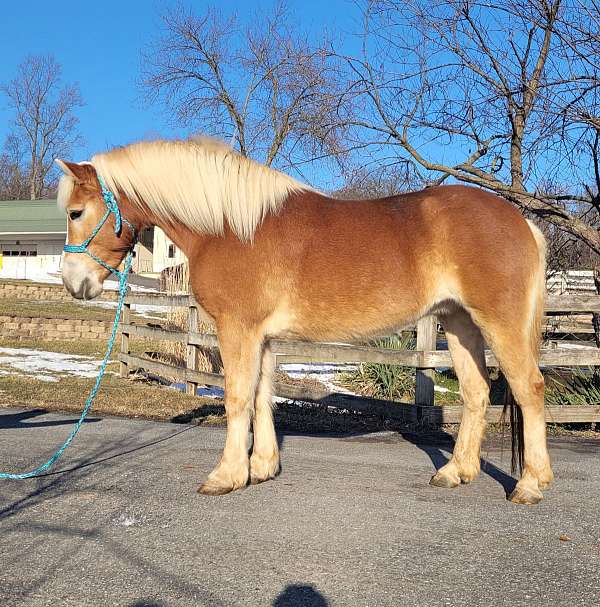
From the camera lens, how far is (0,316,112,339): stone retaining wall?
1600cm

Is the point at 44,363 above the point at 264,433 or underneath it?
underneath

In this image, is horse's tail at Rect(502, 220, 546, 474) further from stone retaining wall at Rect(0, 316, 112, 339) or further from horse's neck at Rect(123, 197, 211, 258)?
stone retaining wall at Rect(0, 316, 112, 339)

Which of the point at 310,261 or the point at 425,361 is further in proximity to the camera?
the point at 425,361

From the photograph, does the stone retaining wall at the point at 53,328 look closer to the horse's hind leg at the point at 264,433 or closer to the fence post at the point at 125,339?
the fence post at the point at 125,339

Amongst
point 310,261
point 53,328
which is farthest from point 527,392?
point 53,328

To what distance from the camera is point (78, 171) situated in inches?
164

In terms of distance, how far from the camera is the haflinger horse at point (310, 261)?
13.2ft

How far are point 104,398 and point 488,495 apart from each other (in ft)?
18.8

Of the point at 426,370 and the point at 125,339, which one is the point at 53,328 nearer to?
the point at 125,339

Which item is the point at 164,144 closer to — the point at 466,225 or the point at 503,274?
the point at 466,225

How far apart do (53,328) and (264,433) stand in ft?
44.4

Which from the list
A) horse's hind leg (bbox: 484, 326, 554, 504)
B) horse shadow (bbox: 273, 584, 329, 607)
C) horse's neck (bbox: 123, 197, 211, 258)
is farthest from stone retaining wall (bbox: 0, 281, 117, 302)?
horse shadow (bbox: 273, 584, 329, 607)

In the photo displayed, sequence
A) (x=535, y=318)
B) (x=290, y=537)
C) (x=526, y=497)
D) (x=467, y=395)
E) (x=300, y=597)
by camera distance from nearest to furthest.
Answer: (x=300, y=597), (x=290, y=537), (x=526, y=497), (x=535, y=318), (x=467, y=395)

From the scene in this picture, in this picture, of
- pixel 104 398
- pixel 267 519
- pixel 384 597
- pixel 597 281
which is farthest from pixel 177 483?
pixel 597 281
